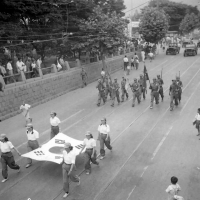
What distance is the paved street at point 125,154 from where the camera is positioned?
8.02 m

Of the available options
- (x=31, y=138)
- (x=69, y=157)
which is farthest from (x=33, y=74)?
(x=69, y=157)

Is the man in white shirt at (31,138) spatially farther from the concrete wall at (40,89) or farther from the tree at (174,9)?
the tree at (174,9)

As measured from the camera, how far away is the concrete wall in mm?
16667

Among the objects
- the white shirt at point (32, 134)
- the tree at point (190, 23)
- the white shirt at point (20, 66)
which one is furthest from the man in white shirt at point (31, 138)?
the tree at point (190, 23)

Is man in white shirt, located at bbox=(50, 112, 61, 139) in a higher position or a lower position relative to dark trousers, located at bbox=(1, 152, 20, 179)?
higher

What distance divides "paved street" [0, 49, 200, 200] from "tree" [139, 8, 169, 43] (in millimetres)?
22637

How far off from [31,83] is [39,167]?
9.95 meters

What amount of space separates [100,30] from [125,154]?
1675 cm

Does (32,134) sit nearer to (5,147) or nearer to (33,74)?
(5,147)

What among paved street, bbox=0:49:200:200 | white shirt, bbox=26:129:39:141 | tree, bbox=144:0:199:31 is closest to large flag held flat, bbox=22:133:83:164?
white shirt, bbox=26:129:39:141

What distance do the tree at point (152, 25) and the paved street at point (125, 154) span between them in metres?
22.6

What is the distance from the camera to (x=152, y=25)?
127 feet

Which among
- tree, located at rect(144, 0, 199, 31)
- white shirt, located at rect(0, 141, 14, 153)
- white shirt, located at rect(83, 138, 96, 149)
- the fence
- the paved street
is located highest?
tree, located at rect(144, 0, 199, 31)

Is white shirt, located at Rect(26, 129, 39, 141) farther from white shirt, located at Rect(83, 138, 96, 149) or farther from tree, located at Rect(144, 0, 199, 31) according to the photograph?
tree, located at Rect(144, 0, 199, 31)
